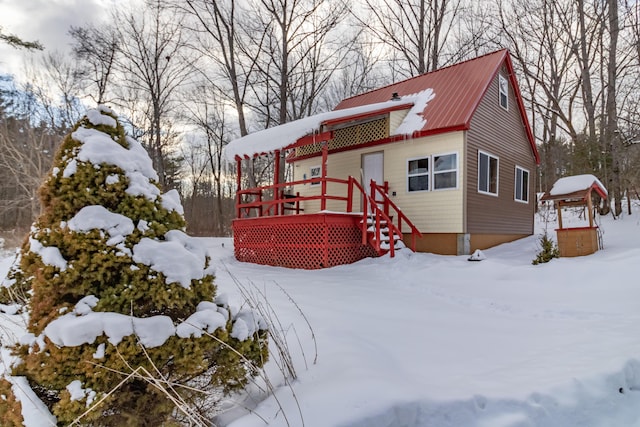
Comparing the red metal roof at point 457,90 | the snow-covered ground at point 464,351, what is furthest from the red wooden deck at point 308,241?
the red metal roof at point 457,90

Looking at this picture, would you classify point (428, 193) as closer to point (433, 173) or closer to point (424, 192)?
point (424, 192)

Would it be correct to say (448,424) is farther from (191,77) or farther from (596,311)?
(191,77)

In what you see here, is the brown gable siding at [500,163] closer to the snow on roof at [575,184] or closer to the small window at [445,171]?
the small window at [445,171]

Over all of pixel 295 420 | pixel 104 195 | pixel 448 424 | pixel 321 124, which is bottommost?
pixel 448 424

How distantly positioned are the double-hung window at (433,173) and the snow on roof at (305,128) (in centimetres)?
94

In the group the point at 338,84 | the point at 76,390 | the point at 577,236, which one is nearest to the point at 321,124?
the point at 577,236

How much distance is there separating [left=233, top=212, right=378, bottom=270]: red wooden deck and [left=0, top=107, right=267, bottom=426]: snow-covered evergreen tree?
5.99m

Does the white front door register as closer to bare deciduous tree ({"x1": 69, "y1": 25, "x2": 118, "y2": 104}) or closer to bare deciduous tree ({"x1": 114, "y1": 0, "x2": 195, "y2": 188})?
bare deciduous tree ({"x1": 114, "y1": 0, "x2": 195, "y2": 188})

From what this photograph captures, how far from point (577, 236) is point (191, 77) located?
19.6 meters

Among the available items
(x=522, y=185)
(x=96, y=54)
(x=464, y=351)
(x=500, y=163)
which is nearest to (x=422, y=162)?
(x=500, y=163)

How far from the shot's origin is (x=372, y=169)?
1094cm

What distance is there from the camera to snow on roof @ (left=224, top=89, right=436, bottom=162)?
869cm

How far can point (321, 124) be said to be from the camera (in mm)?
8609

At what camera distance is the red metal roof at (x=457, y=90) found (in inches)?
369
